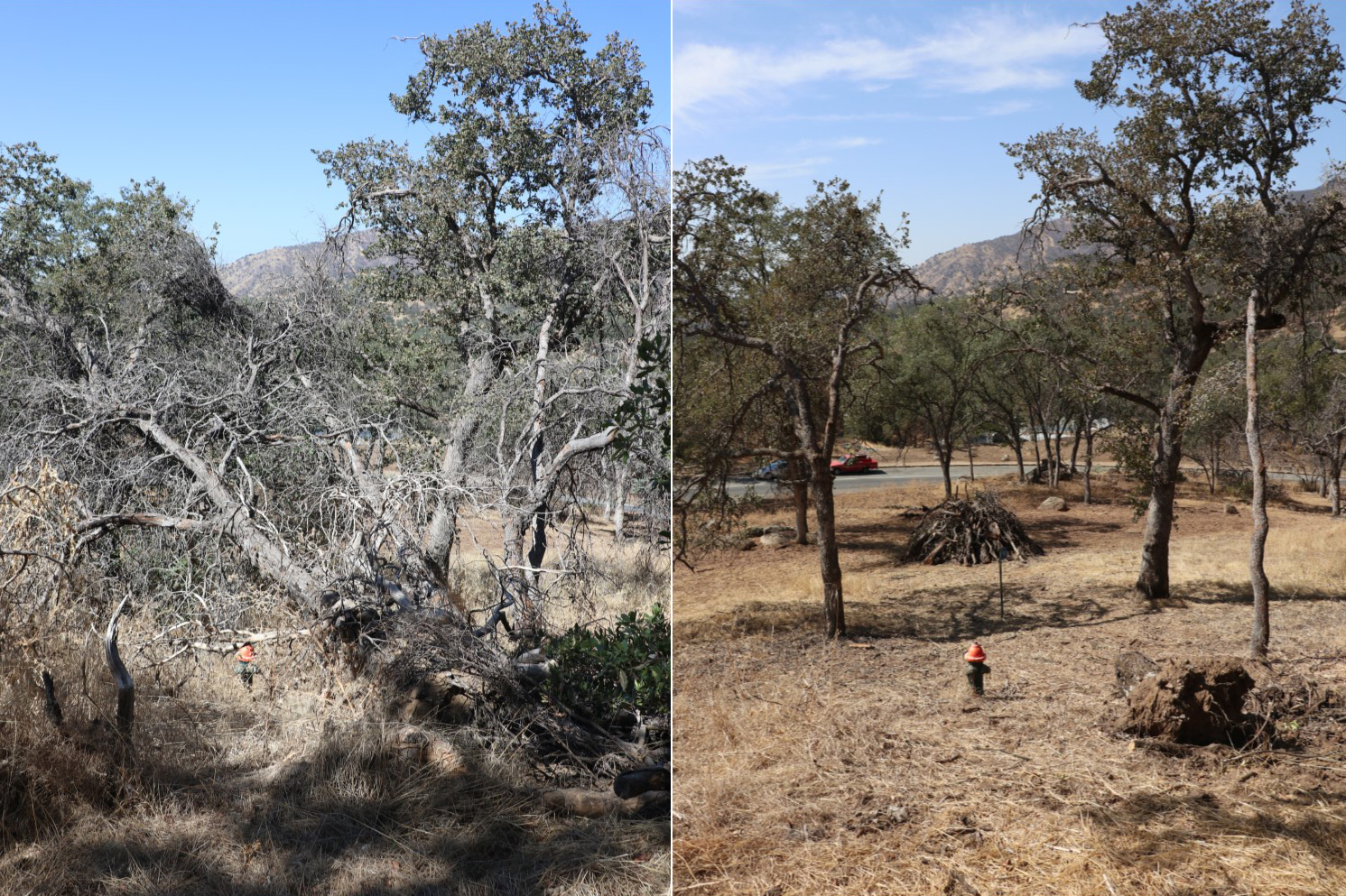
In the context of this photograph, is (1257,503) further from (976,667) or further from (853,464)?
(853,464)

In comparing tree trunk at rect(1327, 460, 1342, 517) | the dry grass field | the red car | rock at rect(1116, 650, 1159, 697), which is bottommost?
the dry grass field

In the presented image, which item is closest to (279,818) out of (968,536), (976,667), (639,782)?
(639,782)

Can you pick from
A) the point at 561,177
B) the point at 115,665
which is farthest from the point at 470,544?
the point at 115,665

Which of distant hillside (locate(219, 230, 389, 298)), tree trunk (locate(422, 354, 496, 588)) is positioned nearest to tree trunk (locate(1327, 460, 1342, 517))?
tree trunk (locate(422, 354, 496, 588))

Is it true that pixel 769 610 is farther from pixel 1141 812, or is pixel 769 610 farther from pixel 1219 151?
pixel 1219 151

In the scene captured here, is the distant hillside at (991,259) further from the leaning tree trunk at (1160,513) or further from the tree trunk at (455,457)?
the tree trunk at (455,457)

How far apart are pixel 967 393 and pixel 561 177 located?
353 cm

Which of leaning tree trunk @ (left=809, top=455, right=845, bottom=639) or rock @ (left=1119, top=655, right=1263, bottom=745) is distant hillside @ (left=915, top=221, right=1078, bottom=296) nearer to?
leaning tree trunk @ (left=809, top=455, right=845, bottom=639)

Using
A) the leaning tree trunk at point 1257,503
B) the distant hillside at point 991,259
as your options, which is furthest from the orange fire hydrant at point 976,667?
the distant hillside at point 991,259

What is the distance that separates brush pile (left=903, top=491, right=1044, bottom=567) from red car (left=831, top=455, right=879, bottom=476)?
1.79ft

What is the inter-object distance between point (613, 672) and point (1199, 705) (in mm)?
1957

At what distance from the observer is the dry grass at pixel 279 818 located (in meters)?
2.69

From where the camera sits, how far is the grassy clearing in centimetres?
269

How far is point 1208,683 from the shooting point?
2.75 metres
